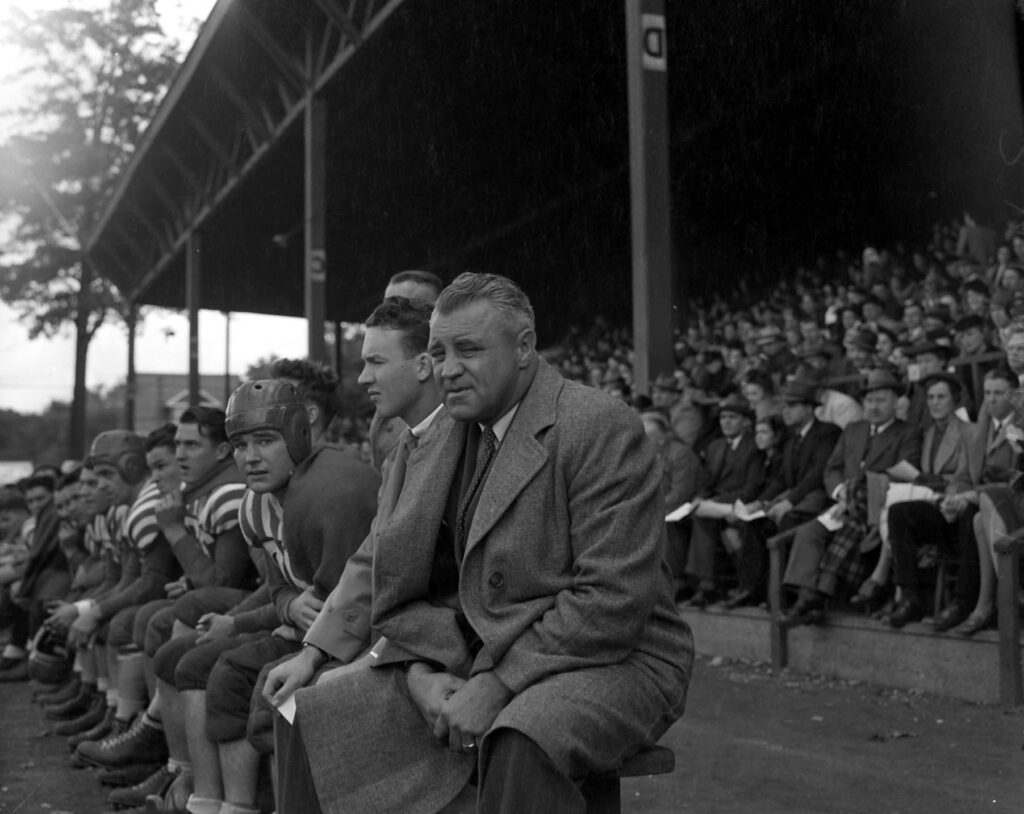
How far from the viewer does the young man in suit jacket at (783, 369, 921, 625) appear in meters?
8.57

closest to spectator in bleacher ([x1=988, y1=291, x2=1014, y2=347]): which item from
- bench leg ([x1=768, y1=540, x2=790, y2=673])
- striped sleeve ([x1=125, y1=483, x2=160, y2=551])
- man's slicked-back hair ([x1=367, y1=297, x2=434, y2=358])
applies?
bench leg ([x1=768, y1=540, x2=790, y2=673])

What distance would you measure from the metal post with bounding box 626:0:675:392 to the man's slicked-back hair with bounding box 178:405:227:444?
14.3 feet

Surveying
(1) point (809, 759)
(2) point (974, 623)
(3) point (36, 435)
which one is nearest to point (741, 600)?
(2) point (974, 623)

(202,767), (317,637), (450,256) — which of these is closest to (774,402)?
(202,767)

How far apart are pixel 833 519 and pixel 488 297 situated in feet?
19.4

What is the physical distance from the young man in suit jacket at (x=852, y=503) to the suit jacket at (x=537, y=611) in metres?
5.56

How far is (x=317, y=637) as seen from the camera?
12.7ft

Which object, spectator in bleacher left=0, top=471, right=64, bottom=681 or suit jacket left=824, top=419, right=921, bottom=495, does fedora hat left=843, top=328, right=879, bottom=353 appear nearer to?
suit jacket left=824, top=419, right=921, bottom=495

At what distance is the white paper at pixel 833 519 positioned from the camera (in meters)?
8.70

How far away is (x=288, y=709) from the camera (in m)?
3.64

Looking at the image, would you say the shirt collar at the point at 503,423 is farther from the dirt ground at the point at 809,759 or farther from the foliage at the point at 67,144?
the foliage at the point at 67,144

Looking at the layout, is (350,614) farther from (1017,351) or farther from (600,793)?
(1017,351)

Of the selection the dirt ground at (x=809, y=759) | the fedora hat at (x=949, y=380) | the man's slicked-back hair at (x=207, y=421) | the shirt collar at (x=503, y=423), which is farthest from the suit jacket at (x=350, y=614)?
the fedora hat at (x=949, y=380)

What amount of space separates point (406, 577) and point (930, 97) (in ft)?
50.4
